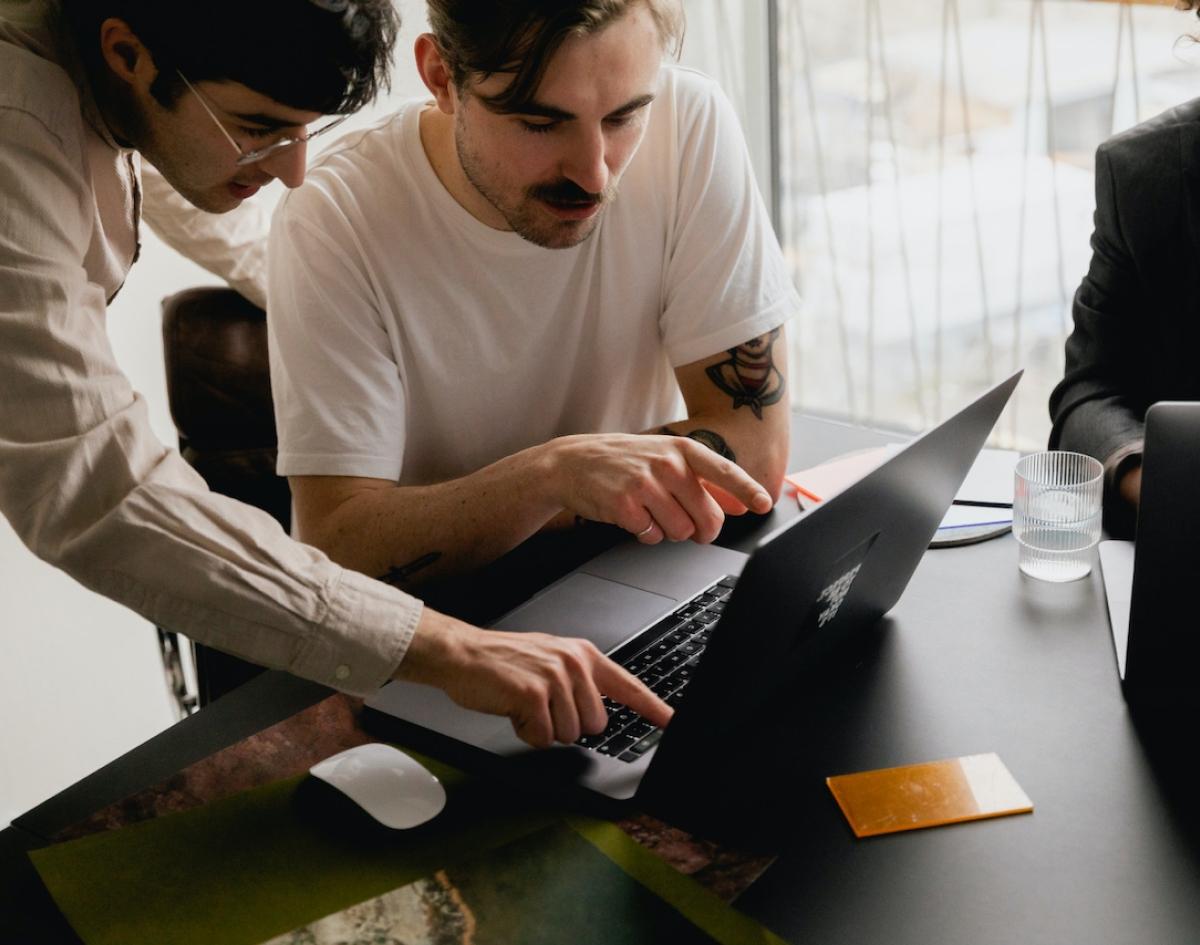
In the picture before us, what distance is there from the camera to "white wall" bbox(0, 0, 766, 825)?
7.58 feet

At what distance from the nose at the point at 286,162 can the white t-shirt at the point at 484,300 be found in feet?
0.75

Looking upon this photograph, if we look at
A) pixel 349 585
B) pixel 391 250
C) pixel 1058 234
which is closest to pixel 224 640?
pixel 349 585

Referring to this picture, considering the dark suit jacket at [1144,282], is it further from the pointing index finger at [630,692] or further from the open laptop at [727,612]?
the pointing index finger at [630,692]

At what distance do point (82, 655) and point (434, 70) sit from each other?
5.05ft

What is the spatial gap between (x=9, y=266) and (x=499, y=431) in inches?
30.1

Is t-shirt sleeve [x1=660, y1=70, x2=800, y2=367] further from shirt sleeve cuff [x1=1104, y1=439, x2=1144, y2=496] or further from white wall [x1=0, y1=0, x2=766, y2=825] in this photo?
white wall [x1=0, y1=0, x2=766, y2=825]

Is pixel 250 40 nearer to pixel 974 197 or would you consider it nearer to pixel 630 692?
pixel 630 692

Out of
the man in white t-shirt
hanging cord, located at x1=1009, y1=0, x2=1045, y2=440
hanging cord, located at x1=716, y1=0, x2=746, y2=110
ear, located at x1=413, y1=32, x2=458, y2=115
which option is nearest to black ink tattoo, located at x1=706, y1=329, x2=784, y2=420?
the man in white t-shirt

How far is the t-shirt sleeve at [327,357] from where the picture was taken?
57.3 inches

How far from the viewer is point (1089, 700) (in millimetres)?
1053

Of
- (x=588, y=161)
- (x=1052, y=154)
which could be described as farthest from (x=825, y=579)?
(x=1052, y=154)

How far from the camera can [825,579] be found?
0.94 metres

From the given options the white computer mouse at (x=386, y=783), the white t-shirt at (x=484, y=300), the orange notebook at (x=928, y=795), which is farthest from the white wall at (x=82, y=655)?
the orange notebook at (x=928, y=795)

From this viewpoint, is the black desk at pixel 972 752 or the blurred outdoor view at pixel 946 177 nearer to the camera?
the black desk at pixel 972 752
